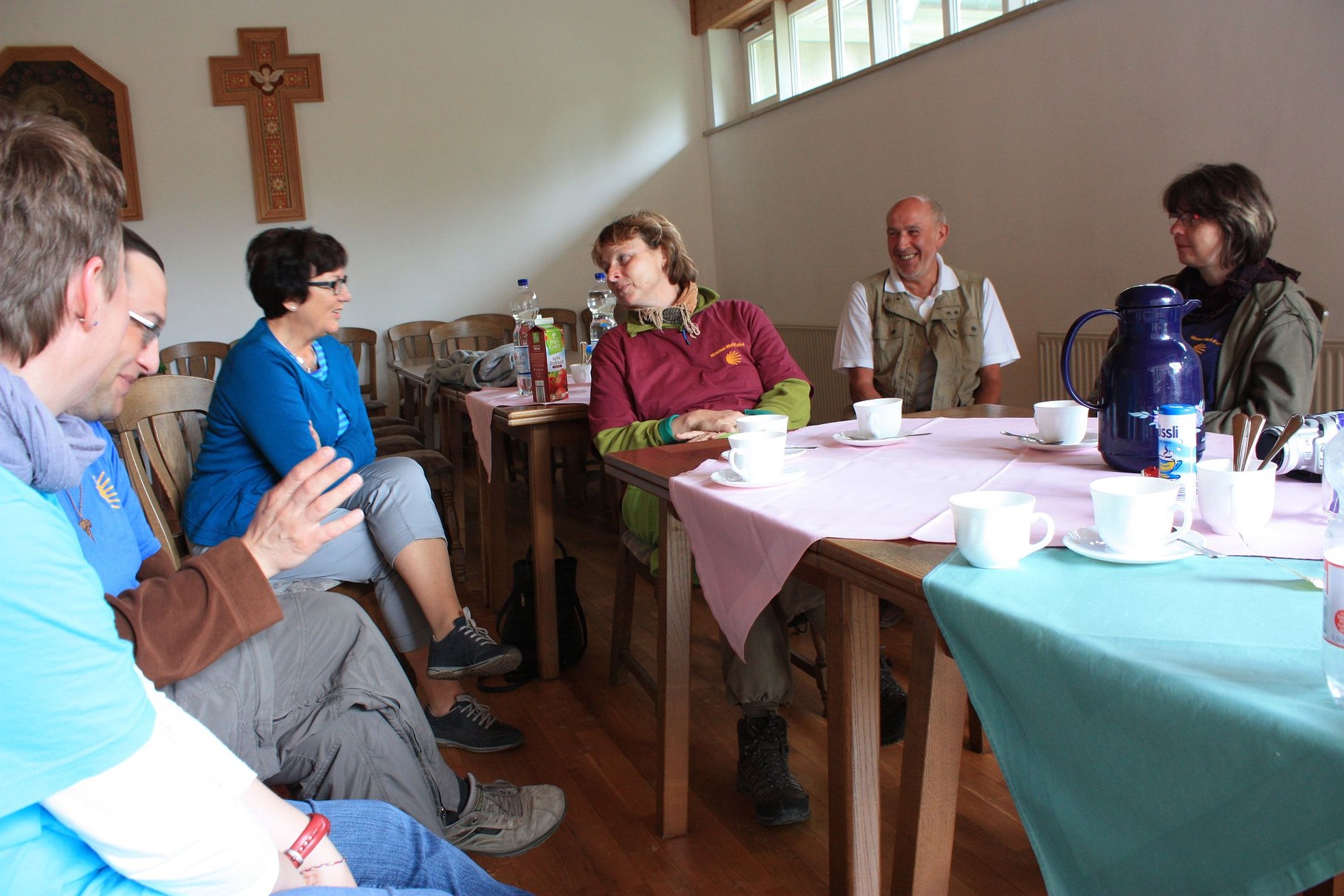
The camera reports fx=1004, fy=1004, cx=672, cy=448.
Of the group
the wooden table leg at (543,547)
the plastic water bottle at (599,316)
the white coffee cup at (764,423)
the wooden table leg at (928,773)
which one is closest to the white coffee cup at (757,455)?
the white coffee cup at (764,423)

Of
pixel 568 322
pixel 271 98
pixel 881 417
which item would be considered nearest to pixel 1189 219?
pixel 881 417

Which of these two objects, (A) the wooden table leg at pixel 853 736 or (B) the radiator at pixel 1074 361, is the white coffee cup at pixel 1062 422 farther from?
(B) the radiator at pixel 1074 361

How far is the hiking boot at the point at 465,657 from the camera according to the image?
2.11 meters

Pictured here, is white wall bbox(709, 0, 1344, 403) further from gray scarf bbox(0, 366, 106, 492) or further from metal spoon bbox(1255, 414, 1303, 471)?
gray scarf bbox(0, 366, 106, 492)

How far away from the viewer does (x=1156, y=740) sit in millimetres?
715

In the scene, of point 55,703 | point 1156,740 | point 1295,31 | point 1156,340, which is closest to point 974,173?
point 1295,31

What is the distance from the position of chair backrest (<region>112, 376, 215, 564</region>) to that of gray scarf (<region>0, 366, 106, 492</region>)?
1.38 metres

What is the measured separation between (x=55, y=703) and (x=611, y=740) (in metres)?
1.63

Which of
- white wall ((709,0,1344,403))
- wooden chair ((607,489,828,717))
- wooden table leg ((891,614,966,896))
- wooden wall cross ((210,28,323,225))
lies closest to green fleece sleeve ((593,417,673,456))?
wooden chair ((607,489,828,717))

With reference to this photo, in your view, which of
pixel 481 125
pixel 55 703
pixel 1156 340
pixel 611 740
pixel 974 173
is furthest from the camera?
pixel 481 125

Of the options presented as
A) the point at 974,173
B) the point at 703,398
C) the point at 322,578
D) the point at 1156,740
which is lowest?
the point at 322,578

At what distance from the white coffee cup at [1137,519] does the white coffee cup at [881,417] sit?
68cm

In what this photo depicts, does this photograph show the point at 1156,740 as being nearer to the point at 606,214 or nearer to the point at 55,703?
the point at 55,703

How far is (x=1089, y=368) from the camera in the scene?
359cm
